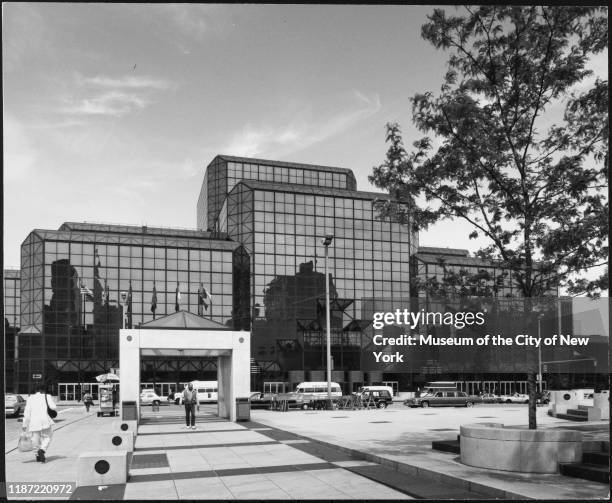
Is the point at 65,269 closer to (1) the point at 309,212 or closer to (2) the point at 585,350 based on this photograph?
(1) the point at 309,212

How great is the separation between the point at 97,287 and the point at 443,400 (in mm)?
45162

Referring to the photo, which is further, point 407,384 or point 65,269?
point 407,384

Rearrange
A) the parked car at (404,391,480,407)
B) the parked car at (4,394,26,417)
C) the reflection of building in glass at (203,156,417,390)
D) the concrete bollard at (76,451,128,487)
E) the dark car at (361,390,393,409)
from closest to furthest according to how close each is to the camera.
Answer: the concrete bollard at (76,451,128,487)
the parked car at (4,394,26,417)
the dark car at (361,390,393,409)
the parked car at (404,391,480,407)
the reflection of building in glass at (203,156,417,390)

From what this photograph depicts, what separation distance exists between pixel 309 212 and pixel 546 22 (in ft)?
239

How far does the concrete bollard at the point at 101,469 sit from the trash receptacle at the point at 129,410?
18564mm

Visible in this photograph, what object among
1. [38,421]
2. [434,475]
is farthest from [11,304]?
[434,475]

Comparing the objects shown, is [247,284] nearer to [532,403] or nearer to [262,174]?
[262,174]

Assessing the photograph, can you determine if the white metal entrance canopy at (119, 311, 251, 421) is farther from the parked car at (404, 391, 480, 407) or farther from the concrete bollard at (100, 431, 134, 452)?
the parked car at (404, 391, 480, 407)

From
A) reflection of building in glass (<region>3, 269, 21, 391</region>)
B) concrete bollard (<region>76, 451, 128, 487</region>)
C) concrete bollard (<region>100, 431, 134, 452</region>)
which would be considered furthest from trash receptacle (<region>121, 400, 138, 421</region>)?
reflection of building in glass (<region>3, 269, 21, 391</region>)

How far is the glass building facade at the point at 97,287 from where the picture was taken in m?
79.9

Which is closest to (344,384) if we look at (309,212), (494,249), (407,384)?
(407,384)

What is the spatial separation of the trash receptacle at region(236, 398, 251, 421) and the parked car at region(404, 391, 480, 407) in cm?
2389

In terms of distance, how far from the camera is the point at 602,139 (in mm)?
14047

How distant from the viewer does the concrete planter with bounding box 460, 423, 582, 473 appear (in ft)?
39.9
